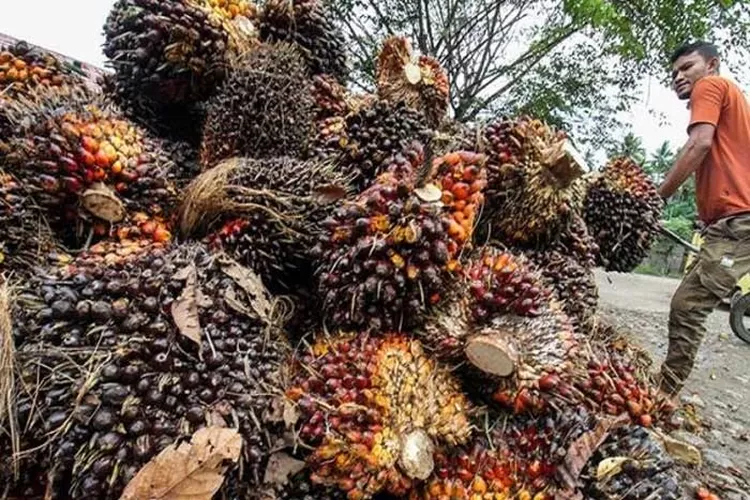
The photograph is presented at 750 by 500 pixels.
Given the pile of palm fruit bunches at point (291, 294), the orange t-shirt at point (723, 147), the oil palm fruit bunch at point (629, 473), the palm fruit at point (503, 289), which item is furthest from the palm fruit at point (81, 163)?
the orange t-shirt at point (723, 147)

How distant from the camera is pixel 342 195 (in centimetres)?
107

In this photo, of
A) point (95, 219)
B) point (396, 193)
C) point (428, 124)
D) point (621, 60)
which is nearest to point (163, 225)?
point (95, 219)

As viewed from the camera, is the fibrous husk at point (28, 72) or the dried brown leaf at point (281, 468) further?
the fibrous husk at point (28, 72)

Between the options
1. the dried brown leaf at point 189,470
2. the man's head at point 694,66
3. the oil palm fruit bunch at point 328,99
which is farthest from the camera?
the man's head at point 694,66

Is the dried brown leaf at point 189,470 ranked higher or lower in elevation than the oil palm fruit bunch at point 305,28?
lower

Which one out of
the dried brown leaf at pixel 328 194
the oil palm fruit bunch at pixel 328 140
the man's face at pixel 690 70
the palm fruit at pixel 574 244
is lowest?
the dried brown leaf at pixel 328 194

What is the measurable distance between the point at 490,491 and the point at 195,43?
1026 mm

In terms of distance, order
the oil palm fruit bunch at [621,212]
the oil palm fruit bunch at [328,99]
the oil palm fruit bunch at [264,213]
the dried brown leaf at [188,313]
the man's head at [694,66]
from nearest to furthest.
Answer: the dried brown leaf at [188,313]
the oil palm fruit bunch at [264,213]
the oil palm fruit bunch at [328,99]
the oil palm fruit bunch at [621,212]
the man's head at [694,66]

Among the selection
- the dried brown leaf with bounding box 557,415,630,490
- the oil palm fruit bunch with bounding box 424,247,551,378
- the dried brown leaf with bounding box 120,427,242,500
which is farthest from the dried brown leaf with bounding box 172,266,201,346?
the dried brown leaf with bounding box 557,415,630,490

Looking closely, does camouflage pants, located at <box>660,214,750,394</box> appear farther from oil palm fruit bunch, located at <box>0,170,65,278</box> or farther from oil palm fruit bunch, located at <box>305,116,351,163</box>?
oil palm fruit bunch, located at <box>0,170,65,278</box>

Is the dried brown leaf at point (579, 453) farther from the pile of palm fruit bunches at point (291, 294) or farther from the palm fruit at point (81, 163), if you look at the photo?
the palm fruit at point (81, 163)

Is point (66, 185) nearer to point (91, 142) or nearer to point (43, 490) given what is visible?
point (91, 142)

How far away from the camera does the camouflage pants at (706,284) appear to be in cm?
196

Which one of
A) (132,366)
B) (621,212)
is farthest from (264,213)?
(621,212)
